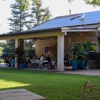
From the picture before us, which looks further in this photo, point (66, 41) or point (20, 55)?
point (66, 41)

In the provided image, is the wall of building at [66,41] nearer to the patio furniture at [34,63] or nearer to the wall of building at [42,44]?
the wall of building at [42,44]

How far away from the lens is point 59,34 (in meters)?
16.0

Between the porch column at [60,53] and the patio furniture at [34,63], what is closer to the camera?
the porch column at [60,53]

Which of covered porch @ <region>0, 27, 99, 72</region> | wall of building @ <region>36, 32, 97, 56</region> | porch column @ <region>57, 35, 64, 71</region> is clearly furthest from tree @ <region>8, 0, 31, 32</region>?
porch column @ <region>57, 35, 64, 71</region>

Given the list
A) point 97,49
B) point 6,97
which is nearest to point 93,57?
point 97,49

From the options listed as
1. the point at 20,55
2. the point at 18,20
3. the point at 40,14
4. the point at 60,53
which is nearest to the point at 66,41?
the point at 20,55

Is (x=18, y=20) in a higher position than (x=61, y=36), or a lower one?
higher

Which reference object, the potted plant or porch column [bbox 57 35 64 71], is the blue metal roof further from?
the potted plant

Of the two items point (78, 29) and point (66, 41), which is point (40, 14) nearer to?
point (66, 41)

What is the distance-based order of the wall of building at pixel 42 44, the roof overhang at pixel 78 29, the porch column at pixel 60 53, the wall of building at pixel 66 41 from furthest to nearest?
1. the wall of building at pixel 42 44
2. the wall of building at pixel 66 41
3. the porch column at pixel 60 53
4. the roof overhang at pixel 78 29

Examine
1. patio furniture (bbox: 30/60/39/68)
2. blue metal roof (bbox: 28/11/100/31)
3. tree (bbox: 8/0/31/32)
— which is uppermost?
tree (bbox: 8/0/31/32)

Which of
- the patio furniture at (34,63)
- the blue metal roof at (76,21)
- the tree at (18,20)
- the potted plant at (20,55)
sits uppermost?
the tree at (18,20)

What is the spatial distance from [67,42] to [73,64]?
16.2 feet

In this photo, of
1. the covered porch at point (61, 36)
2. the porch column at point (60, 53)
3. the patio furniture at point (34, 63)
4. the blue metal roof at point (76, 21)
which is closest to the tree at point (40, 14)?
the blue metal roof at point (76, 21)
